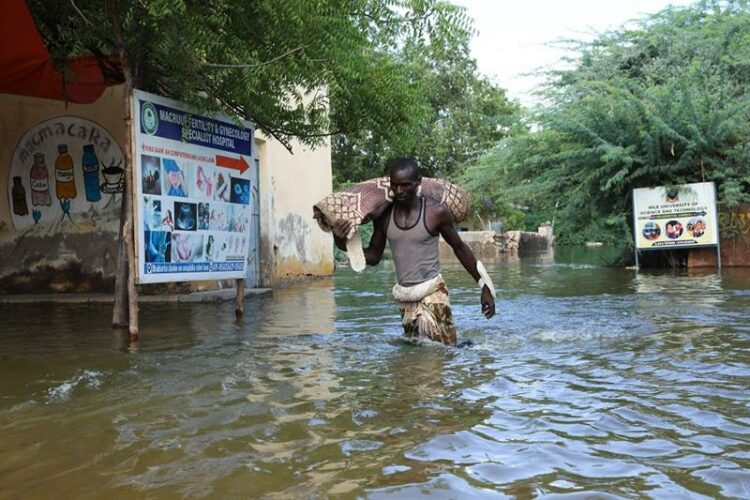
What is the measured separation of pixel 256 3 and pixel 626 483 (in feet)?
16.7

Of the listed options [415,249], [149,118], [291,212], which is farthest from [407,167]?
[291,212]

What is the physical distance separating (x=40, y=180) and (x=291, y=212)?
4.98 meters

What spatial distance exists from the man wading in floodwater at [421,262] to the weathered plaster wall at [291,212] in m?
7.15

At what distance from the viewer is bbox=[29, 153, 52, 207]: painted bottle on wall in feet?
34.3

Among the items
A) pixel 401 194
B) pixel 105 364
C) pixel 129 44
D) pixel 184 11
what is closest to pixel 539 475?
pixel 401 194

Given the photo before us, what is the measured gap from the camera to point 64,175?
10.4 m

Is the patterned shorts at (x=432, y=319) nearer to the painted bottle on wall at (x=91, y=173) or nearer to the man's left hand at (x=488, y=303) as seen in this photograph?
the man's left hand at (x=488, y=303)

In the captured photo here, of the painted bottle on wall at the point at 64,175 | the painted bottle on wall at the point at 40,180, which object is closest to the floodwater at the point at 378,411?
the painted bottle on wall at the point at 64,175

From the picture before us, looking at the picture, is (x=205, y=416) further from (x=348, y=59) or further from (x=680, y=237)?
(x=680, y=237)

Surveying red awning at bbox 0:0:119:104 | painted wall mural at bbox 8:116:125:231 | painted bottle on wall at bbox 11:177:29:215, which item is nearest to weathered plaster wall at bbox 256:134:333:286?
painted wall mural at bbox 8:116:125:231

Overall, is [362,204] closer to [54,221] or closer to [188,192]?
[188,192]

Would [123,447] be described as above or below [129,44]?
below

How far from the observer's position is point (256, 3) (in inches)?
247

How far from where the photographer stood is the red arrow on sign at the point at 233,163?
25.1 feet
